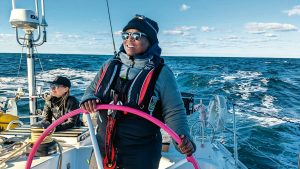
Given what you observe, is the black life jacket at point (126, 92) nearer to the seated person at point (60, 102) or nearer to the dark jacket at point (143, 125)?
the dark jacket at point (143, 125)

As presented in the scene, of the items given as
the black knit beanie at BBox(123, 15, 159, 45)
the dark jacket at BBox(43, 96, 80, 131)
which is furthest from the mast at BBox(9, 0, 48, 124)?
the black knit beanie at BBox(123, 15, 159, 45)

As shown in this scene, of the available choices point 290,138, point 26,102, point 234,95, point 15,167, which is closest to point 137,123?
point 15,167

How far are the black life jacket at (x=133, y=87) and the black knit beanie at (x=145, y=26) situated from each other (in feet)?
0.51

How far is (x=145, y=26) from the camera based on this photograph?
2020 mm

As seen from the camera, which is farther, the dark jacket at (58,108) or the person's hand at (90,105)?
the dark jacket at (58,108)

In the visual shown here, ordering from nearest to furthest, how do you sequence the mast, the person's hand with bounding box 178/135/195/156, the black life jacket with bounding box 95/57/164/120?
the person's hand with bounding box 178/135/195/156
the black life jacket with bounding box 95/57/164/120
the mast

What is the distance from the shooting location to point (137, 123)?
6.31 feet

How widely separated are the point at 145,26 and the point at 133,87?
402 millimetres

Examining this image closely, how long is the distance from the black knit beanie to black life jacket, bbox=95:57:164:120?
0.51ft

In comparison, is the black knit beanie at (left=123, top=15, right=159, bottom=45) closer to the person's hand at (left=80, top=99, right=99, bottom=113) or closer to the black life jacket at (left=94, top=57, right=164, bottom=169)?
the black life jacket at (left=94, top=57, right=164, bottom=169)

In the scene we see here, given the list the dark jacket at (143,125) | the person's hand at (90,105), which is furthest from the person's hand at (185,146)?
the person's hand at (90,105)

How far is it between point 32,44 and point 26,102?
9.59m

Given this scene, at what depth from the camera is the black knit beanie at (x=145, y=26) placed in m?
2.01

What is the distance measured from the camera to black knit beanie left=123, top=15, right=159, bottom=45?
6.60 ft
